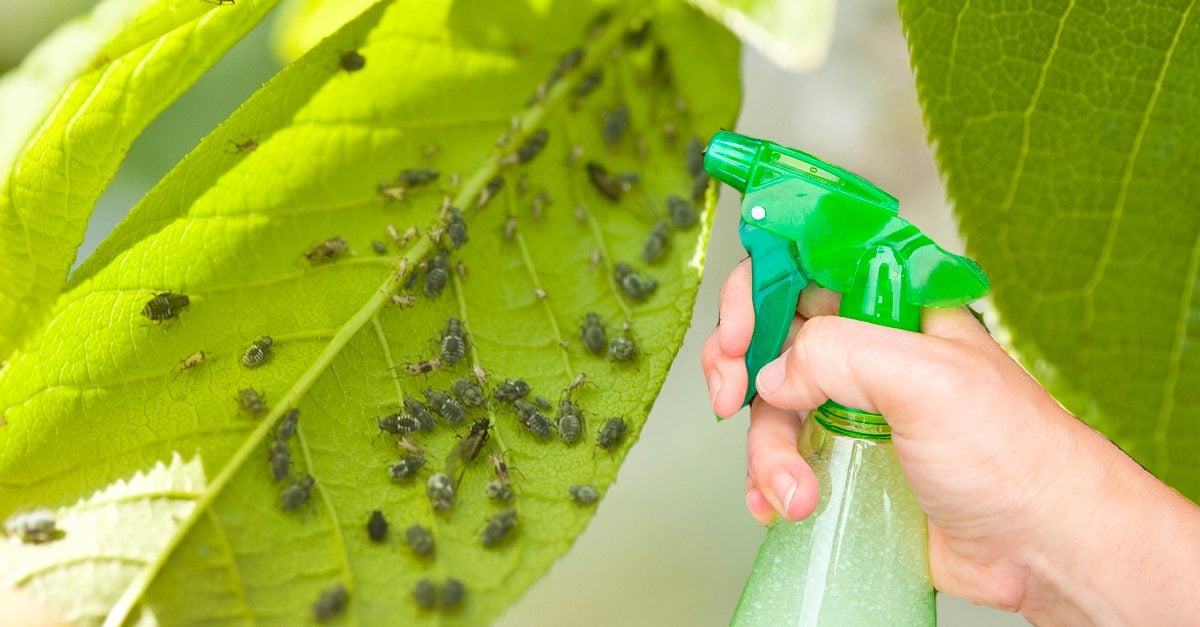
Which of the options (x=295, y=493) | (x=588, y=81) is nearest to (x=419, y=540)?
(x=295, y=493)

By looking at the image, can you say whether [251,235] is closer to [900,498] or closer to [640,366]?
[640,366]

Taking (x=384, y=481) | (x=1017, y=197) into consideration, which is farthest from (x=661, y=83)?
(x=384, y=481)

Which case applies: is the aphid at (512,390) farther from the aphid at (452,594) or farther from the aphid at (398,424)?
the aphid at (452,594)

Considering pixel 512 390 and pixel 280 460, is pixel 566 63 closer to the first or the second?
pixel 512 390

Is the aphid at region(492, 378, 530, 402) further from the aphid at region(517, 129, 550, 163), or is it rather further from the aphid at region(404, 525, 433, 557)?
the aphid at region(517, 129, 550, 163)

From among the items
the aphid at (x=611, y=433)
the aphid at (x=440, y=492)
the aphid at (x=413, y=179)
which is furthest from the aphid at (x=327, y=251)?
the aphid at (x=611, y=433)

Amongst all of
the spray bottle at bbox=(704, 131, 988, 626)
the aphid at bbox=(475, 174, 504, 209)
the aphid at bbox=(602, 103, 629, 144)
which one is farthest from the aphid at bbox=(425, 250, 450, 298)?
the spray bottle at bbox=(704, 131, 988, 626)
